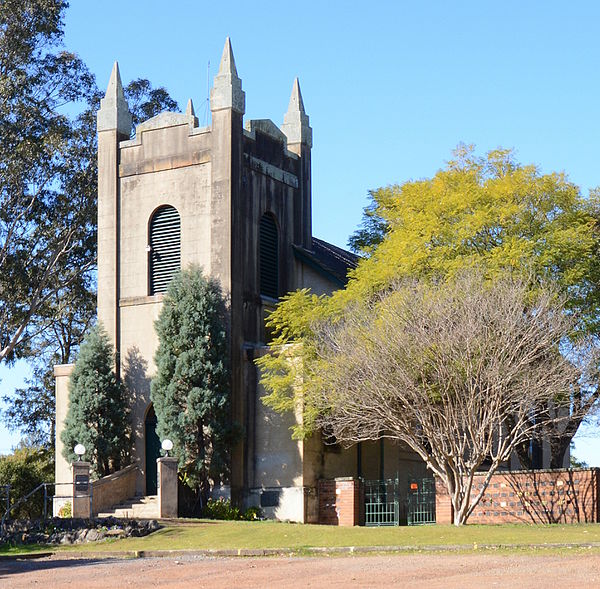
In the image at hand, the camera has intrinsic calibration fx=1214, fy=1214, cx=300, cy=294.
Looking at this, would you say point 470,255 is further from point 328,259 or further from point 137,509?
point 137,509

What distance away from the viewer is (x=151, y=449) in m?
37.2

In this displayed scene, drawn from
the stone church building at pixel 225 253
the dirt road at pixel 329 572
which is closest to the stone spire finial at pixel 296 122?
the stone church building at pixel 225 253

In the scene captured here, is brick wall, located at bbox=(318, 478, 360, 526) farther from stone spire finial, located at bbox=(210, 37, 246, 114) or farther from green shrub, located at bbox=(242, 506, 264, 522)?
stone spire finial, located at bbox=(210, 37, 246, 114)

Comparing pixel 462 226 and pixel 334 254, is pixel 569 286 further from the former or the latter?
pixel 334 254

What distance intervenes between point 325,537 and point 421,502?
973cm

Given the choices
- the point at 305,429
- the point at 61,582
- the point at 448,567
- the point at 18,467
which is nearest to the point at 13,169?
the point at 18,467

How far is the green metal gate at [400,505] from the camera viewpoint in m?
34.9

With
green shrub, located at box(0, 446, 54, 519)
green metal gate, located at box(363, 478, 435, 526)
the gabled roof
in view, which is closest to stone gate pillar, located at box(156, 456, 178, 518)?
Result: green metal gate, located at box(363, 478, 435, 526)

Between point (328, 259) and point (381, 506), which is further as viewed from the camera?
point (328, 259)

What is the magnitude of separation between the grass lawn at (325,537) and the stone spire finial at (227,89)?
13.6 metres

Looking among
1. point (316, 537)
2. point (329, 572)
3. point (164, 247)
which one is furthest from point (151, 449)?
point (329, 572)

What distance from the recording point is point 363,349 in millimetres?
31844

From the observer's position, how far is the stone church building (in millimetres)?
35875

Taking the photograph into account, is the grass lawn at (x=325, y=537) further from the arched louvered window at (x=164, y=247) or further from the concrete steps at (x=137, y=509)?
the arched louvered window at (x=164, y=247)
